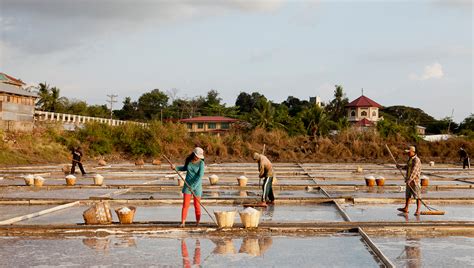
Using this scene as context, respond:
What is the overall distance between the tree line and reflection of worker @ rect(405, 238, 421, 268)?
3734 cm

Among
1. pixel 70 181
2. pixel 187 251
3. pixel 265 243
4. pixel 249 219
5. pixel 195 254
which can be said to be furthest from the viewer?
pixel 70 181

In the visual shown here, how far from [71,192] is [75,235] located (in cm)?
796

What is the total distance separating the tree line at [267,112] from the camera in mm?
50500

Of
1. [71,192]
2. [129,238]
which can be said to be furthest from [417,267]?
[71,192]

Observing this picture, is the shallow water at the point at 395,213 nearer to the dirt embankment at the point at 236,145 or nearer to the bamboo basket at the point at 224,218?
the bamboo basket at the point at 224,218

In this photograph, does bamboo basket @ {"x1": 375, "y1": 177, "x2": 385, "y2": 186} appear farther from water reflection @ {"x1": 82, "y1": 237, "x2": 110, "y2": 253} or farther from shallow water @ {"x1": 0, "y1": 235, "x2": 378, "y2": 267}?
water reflection @ {"x1": 82, "y1": 237, "x2": 110, "y2": 253}

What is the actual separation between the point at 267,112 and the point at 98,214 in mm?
42666

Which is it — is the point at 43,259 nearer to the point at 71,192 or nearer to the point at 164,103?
the point at 71,192

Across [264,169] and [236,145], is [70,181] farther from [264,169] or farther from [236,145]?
[236,145]

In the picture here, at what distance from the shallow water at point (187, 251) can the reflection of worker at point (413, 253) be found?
493 mm

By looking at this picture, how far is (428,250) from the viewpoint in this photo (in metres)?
8.10

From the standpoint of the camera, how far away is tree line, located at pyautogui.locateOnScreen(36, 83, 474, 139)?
50.5m

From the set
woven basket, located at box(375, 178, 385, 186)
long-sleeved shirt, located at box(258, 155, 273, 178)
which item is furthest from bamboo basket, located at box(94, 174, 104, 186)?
woven basket, located at box(375, 178, 385, 186)

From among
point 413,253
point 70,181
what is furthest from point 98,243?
point 70,181
